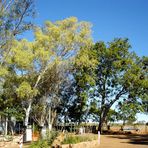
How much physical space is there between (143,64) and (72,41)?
1205 cm

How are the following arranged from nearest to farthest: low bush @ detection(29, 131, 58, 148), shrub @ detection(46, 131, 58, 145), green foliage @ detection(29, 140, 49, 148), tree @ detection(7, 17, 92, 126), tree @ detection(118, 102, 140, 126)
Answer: green foliage @ detection(29, 140, 49, 148), low bush @ detection(29, 131, 58, 148), shrub @ detection(46, 131, 58, 145), tree @ detection(7, 17, 92, 126), tree @ detection(118, 102, 140, 126)

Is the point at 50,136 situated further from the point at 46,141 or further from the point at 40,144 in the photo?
the point at 40,144

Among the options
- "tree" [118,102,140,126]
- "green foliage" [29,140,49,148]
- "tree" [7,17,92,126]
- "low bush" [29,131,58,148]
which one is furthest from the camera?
"tree" [118,102,140,126]

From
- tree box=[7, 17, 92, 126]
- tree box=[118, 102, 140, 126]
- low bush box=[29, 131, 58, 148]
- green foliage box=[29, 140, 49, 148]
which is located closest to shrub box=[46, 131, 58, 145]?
low bush box=[29, 131, 58, 148]

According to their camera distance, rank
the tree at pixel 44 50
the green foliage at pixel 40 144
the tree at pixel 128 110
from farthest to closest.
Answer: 1. the tree at pixel 128 110
2. the tree at pixel 44 50
3. the green foliage at pixel 40 144

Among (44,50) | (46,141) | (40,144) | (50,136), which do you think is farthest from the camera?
(44,50)

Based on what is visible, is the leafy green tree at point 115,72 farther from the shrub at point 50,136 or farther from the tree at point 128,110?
the shrub at point 50,136

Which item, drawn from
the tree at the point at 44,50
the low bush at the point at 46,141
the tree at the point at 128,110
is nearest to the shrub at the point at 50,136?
the low bush at the point at 46,141

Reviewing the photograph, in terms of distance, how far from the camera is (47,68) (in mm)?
45125

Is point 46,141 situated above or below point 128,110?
below

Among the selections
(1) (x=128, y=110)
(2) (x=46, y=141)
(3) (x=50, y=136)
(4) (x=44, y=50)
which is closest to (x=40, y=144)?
(2) (x=46, y=141)

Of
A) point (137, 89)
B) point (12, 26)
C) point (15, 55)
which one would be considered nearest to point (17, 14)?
point (12, 26)

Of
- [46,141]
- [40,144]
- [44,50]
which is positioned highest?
[44,50]

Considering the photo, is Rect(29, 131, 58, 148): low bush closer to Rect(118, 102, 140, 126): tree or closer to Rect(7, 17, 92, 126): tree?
Rect(7, 17, 92, 126): tree
